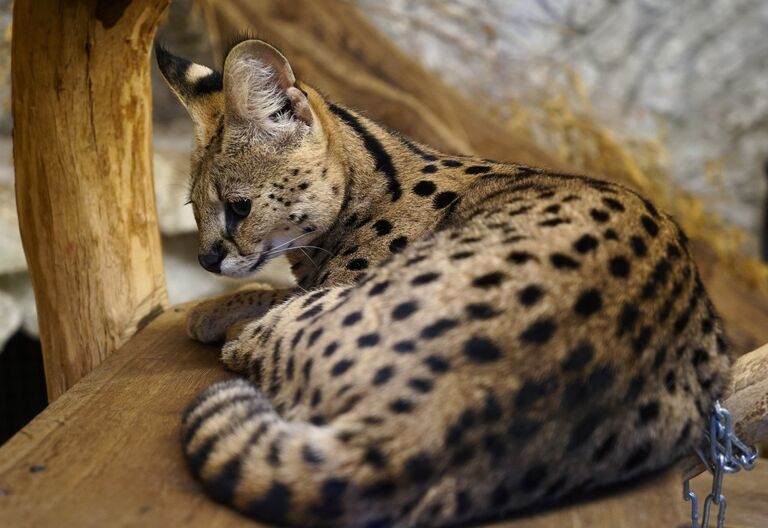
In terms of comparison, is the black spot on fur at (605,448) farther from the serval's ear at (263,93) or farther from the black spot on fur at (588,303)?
the serval's ear at (263,93)

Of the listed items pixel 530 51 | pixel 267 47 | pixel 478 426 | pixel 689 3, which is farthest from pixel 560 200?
pixel 689 3

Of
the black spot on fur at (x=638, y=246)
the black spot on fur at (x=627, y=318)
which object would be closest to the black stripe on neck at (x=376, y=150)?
the black spot on fur at (x=638, y=246)

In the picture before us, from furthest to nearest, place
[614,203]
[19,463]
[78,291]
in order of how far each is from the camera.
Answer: [78,291], [614,203], [19,463]

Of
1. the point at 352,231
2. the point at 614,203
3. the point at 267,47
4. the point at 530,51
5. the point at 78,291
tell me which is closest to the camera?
the point at 614,203

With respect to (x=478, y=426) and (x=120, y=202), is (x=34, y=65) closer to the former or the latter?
(x=120, y=202)

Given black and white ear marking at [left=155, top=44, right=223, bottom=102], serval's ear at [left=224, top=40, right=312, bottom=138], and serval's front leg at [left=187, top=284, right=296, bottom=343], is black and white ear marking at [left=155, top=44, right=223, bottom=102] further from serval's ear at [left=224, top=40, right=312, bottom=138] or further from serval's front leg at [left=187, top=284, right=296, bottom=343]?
serval's front leg at [left=187, top=284, right=296, bottom=343]

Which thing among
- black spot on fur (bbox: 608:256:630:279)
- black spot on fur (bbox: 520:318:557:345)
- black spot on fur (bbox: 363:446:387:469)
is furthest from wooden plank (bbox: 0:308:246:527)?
black spot on fur (bbox: 608:256:630:279)

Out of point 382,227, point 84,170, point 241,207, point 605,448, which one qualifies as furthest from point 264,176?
point 605,448
